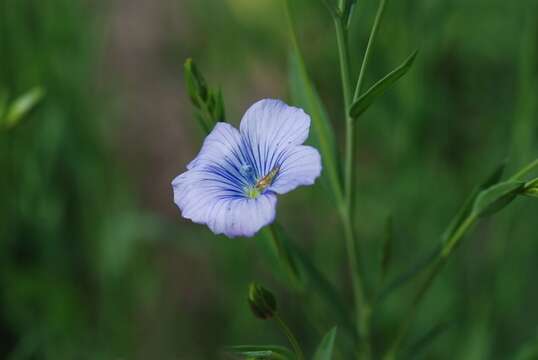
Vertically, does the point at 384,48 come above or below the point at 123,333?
above

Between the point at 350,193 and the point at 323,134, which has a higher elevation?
the point at 323,134

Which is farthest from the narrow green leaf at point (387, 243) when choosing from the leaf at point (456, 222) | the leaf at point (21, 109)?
the leaf at point (21, 109)

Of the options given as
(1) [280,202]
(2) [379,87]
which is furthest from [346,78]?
(1) [280,202]

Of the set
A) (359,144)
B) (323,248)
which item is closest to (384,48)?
(359,144)

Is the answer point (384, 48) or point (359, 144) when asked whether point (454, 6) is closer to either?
point (384, 48)

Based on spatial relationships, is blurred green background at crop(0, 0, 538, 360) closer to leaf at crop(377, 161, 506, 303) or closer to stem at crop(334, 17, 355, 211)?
leaf at crop(377, 161, 506, 303)

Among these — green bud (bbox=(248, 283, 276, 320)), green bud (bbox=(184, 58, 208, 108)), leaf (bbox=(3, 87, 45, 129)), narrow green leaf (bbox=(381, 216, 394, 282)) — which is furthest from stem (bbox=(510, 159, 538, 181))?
leaf (bbox=(3, 87, 45, 129))

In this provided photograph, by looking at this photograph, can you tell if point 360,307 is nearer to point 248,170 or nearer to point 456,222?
point 456,222
